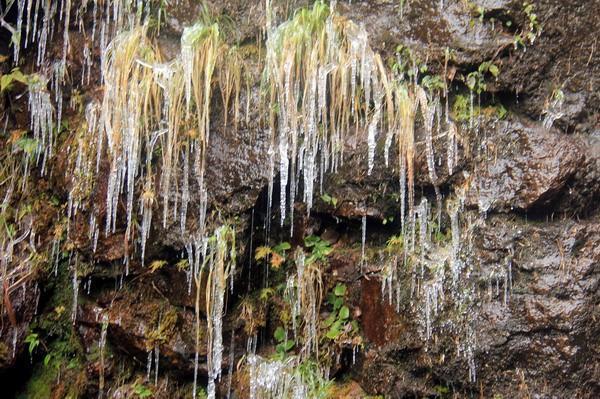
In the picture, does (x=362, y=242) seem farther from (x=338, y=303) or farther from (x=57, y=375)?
(x=57, y=375)

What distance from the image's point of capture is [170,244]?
398 centimetres

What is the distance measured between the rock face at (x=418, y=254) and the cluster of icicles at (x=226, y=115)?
0.10 m

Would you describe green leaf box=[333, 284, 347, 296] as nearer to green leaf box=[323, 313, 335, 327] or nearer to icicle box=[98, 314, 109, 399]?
green leaf box=[323, 313, 335, 327]

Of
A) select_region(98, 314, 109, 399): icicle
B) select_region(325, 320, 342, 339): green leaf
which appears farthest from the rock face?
select_region(325, 320, 342, 339): green leaf

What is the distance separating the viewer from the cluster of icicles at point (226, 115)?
3729 mm

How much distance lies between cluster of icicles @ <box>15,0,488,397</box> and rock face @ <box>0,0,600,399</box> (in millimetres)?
100

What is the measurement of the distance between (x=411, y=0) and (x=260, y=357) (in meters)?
2.77

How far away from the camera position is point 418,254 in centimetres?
366

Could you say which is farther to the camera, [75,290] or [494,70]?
[75,290]

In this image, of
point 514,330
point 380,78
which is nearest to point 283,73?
point 380,78

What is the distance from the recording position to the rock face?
11.2 ft

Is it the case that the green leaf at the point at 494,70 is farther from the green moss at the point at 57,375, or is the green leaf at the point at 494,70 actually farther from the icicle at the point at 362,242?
the green moss at the point at 57,375

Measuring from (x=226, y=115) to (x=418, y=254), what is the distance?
168 centimetres

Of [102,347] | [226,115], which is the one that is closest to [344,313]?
[226,115]
